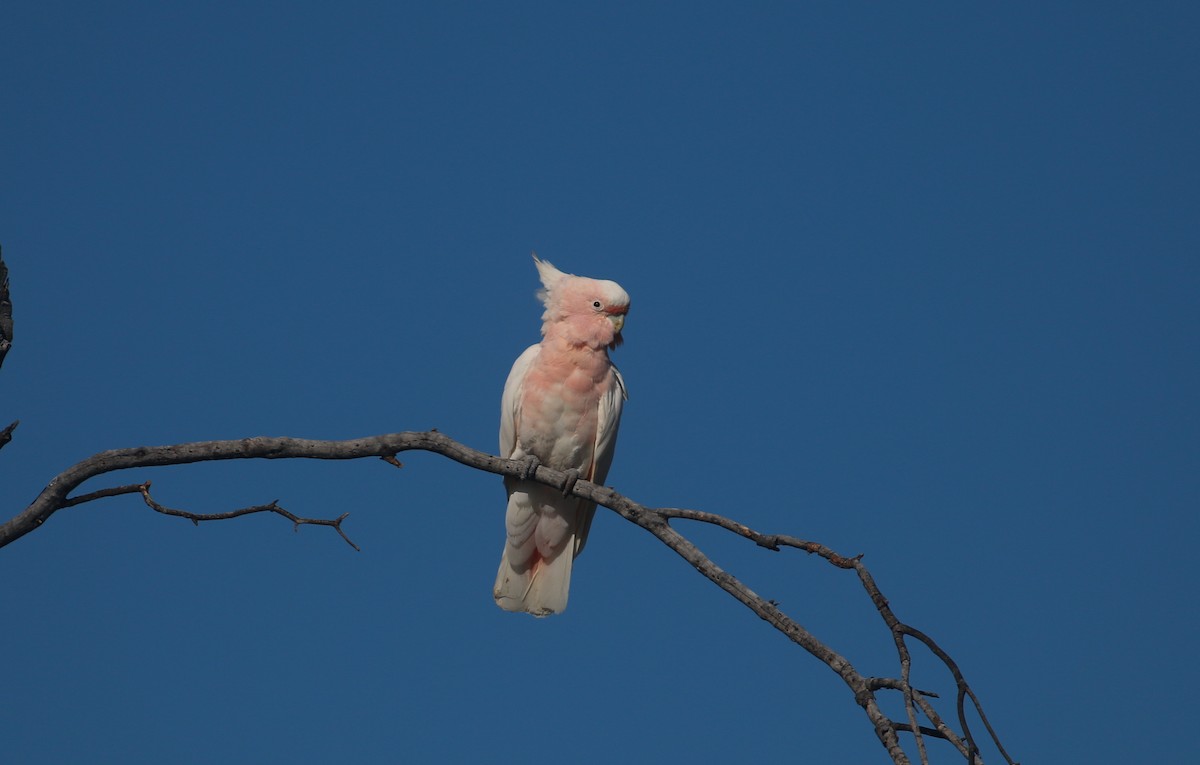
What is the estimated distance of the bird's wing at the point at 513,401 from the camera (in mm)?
7730

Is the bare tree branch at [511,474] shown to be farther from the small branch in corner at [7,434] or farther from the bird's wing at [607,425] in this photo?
the bird's wing at [607,425]

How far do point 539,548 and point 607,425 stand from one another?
3.43 ft

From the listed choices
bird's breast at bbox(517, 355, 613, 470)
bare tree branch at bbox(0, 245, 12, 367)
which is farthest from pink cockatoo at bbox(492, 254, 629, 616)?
bare tree branch at bbox(0, 245, 12, 367)

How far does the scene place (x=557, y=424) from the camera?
7566 mm

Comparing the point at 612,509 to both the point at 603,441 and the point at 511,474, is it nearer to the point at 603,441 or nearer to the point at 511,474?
the point at 511,474

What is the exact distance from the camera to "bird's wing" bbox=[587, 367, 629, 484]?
25.2 ft

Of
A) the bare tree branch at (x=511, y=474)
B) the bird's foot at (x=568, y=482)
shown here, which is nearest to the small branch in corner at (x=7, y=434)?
the bare tree branch at (x=511, y=474)

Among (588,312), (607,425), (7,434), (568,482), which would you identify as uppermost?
(588,312)

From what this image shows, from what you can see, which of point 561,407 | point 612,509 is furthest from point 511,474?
point 561,407

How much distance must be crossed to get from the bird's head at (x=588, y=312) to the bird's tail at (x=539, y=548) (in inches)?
42.7

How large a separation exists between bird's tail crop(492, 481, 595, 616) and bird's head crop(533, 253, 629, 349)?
1.08 m

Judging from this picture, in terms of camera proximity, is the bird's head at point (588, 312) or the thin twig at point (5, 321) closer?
the thin twig at point (5, 321)

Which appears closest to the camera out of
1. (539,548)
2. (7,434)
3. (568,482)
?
(7,434)

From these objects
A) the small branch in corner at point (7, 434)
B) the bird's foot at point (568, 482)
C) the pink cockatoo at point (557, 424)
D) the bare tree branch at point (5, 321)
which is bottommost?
the small branch in corner at point (7, 434)
